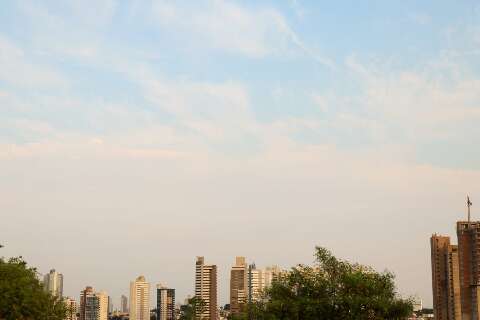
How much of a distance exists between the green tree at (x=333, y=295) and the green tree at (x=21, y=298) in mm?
22926

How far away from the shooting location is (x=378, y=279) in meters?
56.0

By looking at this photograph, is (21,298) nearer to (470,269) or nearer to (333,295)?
(333,295)

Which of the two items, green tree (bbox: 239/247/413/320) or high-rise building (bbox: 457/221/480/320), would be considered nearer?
green tree (bbox: 239/247/413/320)

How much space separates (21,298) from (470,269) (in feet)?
453

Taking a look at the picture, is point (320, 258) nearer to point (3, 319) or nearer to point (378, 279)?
point (378, 279)

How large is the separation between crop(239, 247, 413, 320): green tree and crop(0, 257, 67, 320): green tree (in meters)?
22.9

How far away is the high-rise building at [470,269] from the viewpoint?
574ft

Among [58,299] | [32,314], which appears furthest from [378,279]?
[58,299]

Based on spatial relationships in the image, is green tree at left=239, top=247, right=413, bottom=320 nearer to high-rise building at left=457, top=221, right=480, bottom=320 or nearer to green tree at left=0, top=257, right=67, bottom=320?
green tree at left=0, top=257, right=67, bottom=320

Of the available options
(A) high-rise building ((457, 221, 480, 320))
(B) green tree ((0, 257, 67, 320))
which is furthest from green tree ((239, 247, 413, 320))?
(A) high-rise building ((457, 221, 480, 320))

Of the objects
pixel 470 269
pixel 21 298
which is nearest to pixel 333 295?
pixel 21 298

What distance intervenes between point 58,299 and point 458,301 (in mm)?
136929

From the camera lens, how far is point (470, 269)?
177750 mm

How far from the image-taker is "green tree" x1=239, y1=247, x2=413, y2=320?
53781 mm
